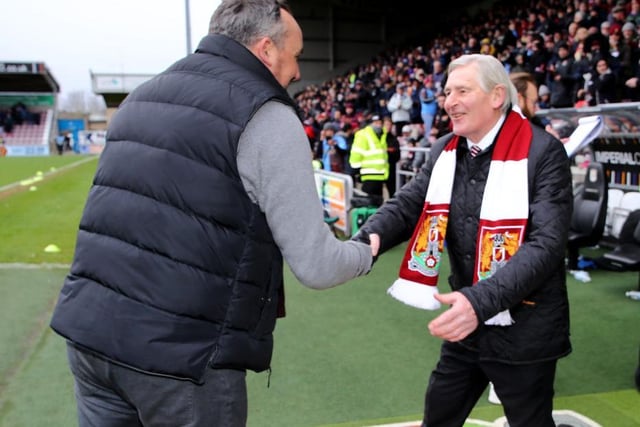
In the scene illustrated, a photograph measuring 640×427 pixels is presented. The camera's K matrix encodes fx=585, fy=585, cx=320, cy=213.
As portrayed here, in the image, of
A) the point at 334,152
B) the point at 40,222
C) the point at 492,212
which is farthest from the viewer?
the point at 334,152

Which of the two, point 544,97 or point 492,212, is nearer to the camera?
point 492,212

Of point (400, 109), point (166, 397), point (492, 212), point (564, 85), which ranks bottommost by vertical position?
point (166, 397)

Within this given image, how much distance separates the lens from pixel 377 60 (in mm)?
31203

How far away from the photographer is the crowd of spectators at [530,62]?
10.1m

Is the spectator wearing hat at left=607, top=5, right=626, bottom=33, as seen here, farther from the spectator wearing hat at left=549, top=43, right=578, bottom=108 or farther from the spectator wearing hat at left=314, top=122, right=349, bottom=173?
the spectator wearing hat at left=314, top=122, right=349, bottom=173

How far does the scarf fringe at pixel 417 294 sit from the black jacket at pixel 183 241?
875 mm

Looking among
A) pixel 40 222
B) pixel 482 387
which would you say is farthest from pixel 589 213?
pixel 40 222

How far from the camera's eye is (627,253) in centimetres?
558

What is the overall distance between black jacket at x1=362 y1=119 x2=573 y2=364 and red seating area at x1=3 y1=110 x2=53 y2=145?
50.5 meters

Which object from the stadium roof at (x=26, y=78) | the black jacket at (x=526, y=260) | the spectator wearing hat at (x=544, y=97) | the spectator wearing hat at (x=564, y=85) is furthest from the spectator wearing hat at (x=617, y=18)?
the stadium roof at (x=26, y=78)

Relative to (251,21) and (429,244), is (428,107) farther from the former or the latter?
(251,21)

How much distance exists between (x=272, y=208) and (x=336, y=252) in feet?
0.82

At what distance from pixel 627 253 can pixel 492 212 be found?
13.9 feet

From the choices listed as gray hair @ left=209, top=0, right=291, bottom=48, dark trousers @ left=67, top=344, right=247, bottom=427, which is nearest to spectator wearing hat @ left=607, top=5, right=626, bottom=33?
gray hair @ left=209, top=0, right=291, bottom=48
